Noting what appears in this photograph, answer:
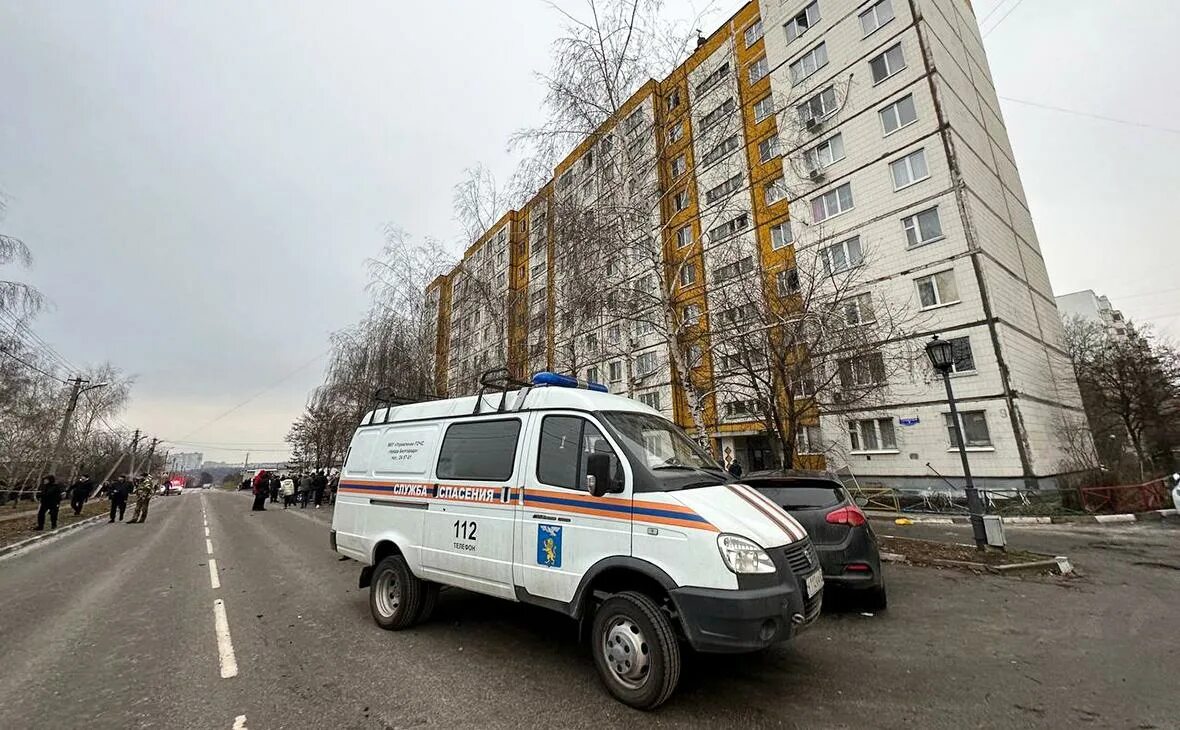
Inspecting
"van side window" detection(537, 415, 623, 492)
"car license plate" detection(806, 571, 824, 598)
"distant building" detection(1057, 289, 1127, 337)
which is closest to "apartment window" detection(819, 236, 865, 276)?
"car license plate" detection(806, 571, 824, 598)

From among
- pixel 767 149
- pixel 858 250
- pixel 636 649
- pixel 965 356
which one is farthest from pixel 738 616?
pixel 767 149

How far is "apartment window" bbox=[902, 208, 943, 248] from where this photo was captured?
19312 mm

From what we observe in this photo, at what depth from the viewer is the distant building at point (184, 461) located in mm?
107225

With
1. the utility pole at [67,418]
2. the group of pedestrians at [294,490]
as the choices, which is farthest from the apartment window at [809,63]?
the utility pole at [67,418]

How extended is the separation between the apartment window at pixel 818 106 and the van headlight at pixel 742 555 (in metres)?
25.4

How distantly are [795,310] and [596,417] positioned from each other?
964 centimetres

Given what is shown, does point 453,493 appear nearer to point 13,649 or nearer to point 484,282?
point 13,649

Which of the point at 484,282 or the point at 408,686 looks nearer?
the point at 408,686

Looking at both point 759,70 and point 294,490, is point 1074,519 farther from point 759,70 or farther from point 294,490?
point 294,490

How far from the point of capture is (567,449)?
160 inches

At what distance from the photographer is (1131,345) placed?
26.0 meters

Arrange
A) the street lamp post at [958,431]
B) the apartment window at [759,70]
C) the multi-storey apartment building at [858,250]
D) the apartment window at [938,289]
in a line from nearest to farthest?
the street lamp post at [958,431]
the multi-storey apartment building at [858,250]
the apartment window at [938,289]
the apartment window at [759,70]

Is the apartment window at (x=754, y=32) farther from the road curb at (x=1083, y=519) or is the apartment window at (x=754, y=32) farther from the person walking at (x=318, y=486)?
the person walking at (x=318, y=486)

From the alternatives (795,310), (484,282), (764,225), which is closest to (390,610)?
(795,310)
